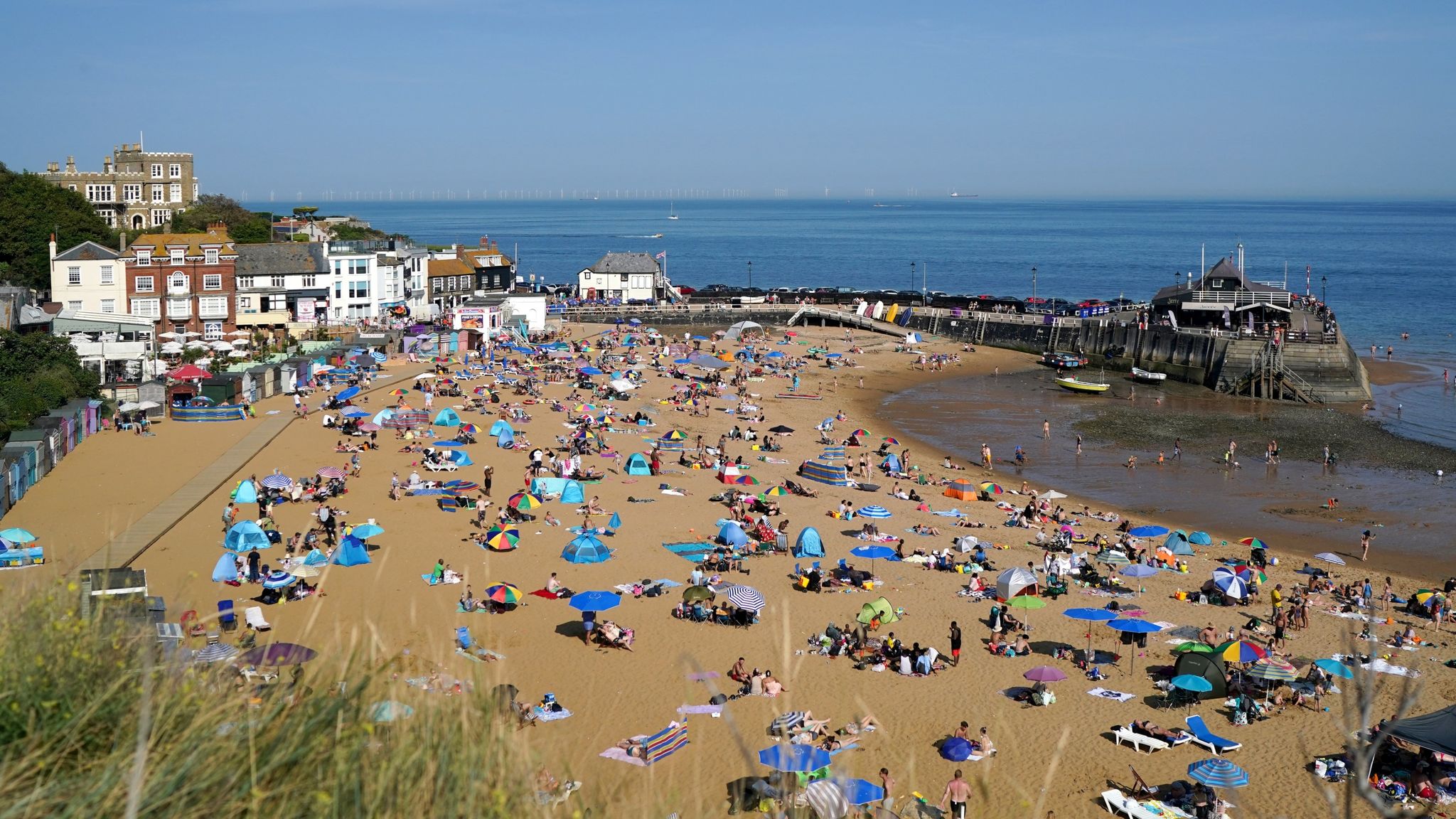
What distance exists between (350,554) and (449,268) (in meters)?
60.2

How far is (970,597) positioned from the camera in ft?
75.3

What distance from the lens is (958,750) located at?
629 inches

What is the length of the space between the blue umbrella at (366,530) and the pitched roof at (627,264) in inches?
2320

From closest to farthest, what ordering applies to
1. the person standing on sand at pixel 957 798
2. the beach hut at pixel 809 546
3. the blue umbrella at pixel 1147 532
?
the person standing on sand at pixel 957 798 → the beach hut at pixel 809 546 → the blue umbrella at pixel 1147 532

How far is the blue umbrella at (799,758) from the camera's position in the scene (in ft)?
45.6

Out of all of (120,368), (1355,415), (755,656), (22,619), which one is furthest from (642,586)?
(1355,415)

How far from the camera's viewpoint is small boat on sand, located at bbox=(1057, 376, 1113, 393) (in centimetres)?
5397

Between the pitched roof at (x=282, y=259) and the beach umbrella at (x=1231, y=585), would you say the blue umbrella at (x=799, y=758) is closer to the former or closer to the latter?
the beach umbrella at (x=1231, y=585)

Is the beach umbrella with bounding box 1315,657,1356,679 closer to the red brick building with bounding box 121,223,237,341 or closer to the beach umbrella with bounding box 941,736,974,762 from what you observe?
the beach umbrella with bounding box 941,736,974,762

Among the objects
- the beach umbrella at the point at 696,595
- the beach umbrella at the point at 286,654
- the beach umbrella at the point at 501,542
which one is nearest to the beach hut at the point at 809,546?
the beach umbrella at the point at 696,595

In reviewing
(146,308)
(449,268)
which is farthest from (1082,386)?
(449,268)

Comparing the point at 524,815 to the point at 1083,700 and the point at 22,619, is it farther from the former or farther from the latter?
the point at 1083,700

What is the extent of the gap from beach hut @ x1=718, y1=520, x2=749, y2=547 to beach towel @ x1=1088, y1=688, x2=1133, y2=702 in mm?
8608

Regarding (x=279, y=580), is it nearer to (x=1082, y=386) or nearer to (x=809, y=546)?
(x=809, y=546)
